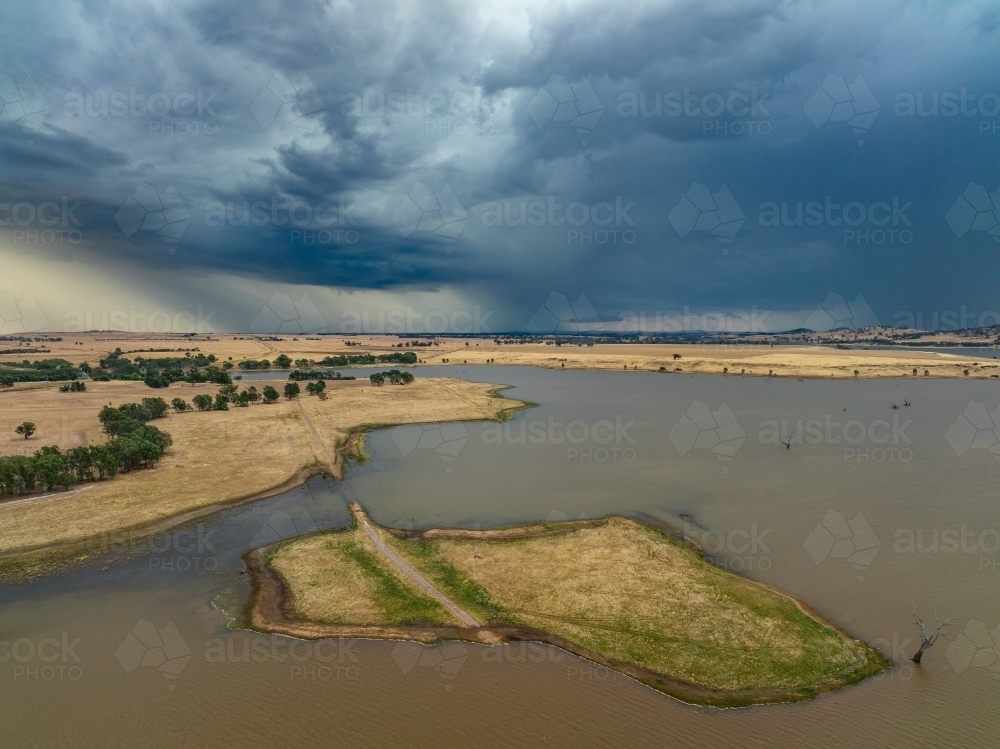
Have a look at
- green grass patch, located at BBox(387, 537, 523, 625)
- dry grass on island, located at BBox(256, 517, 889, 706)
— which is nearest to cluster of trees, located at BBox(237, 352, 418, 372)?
dry grass on island, located at BBox(256, 517, 889, 706)

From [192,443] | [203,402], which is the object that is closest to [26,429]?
[192,443]

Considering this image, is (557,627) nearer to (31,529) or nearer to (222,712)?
(222,712)

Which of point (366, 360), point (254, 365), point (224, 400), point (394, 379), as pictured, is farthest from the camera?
point (366, 360)

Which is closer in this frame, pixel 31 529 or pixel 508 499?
pixel 31 529

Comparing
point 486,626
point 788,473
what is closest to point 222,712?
point 486,626

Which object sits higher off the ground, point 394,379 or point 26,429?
point 394,379

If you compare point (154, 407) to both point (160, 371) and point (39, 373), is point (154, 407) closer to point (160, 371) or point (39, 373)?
point (39, 373)
